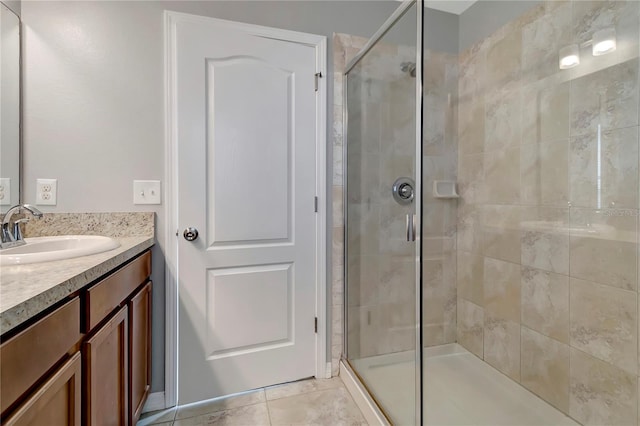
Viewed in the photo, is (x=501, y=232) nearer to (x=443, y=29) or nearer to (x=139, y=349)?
(x=443, y=29)

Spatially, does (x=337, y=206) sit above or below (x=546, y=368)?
above

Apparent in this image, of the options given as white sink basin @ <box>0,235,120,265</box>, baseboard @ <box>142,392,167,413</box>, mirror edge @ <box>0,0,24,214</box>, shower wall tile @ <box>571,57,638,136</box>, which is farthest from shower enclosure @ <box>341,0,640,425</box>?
mirror edge @ <box>0,0,24,214</box>

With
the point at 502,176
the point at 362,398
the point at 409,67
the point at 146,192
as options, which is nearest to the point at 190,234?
the point at 146,192

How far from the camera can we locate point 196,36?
5.12ft

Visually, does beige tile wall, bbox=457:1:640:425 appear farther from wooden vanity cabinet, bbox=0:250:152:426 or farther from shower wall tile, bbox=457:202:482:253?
wooden vanity cabinet, bbox=0:250:152:426

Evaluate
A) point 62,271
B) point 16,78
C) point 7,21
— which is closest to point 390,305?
point 62,271

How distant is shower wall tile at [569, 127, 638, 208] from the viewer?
3.94ft

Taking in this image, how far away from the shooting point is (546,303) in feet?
5.06

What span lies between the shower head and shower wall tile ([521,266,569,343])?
122 centimetres

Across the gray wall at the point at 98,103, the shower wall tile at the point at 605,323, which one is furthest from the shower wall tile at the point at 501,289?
the gray wall at the point at 98,103

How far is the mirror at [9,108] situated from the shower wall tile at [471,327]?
2.57 m

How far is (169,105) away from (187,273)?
88 centimetres

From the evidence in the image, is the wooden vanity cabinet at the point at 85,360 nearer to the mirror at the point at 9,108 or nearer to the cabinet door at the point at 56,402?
the cabinet door at the point at 56,402

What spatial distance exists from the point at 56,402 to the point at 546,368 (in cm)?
200
